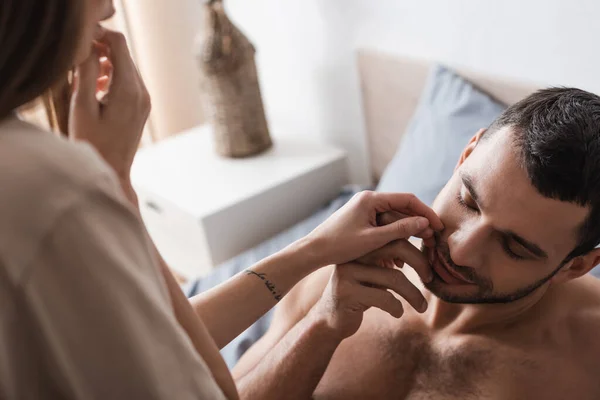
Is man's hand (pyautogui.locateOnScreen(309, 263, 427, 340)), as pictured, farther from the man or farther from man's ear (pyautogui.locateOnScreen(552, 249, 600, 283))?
man's ear (pyautogui.locateOnScreen(552, 249, 600, 283))

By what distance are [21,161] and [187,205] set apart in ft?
4.98

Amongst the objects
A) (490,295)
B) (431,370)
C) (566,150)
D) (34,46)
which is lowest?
(431,370)

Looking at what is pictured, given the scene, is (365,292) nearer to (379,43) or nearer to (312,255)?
(312,255)

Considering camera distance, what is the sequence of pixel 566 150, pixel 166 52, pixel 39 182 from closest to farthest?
pixel 39 182 < pixel 566 150 < pixel 166 52

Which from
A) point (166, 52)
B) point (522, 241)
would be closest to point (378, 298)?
point (522, 241)

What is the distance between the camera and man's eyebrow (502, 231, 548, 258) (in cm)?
102

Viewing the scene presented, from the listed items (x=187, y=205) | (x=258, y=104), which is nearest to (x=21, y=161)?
(x=187, y=205)

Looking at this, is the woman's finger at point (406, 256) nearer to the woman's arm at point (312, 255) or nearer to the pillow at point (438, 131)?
the woman's arm at point (312, 255)

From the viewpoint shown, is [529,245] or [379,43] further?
[379,43]

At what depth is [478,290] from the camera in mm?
1077

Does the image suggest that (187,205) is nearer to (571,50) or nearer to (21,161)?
(571,50)

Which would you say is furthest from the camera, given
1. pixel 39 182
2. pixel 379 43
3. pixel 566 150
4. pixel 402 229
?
pixel 379 43

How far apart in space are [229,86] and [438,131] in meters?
0.76

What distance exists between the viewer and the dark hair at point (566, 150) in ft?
3.15
